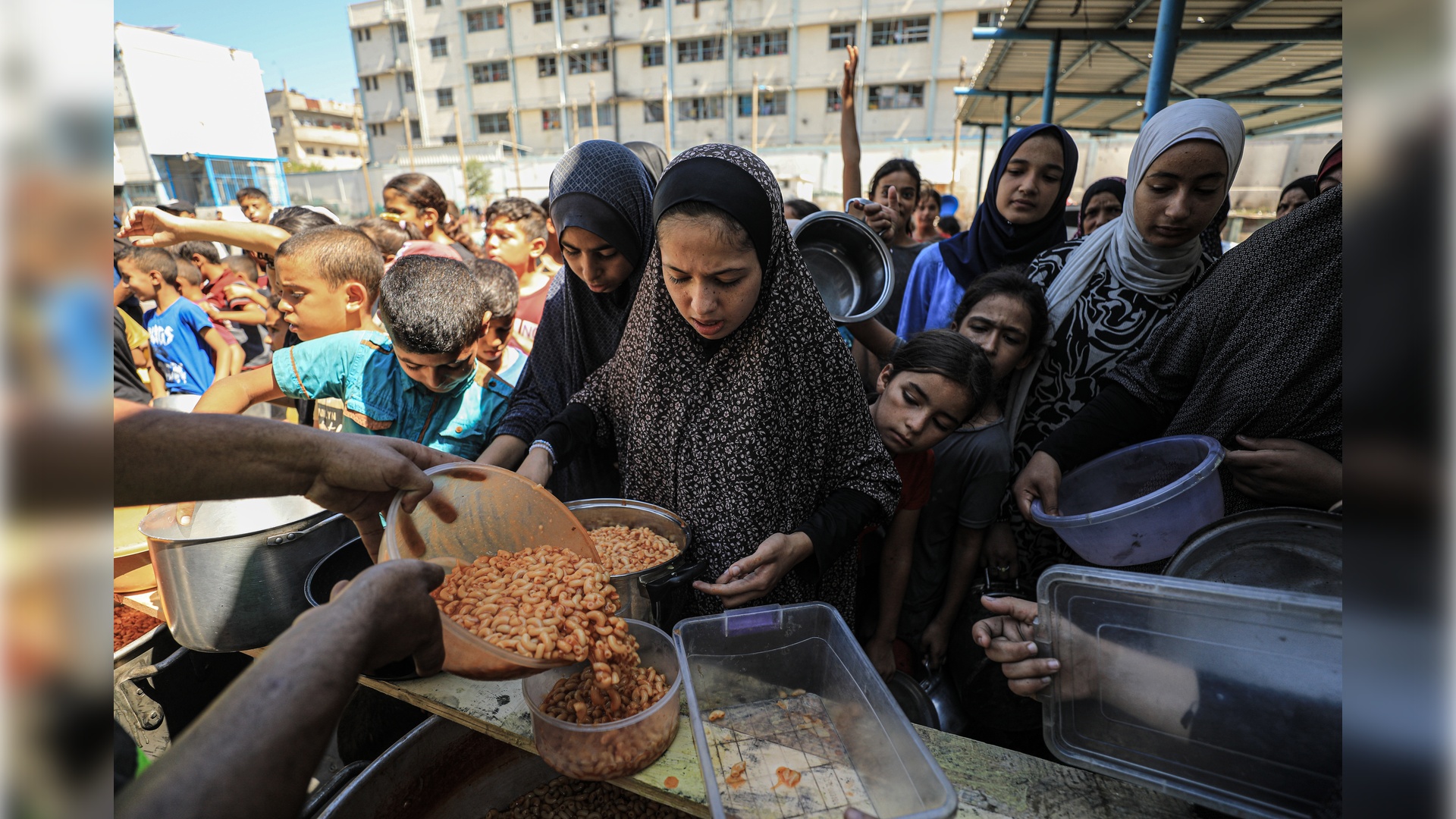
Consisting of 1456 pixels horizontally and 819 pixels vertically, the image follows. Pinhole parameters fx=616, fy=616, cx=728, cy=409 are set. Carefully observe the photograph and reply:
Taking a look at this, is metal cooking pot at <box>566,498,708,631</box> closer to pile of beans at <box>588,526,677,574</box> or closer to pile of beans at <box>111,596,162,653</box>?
pile of beans at <box>588,526,677,574</box>

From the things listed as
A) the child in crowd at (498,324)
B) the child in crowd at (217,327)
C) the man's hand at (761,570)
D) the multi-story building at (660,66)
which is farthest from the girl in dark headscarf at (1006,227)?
the multi-story building at (660,66)

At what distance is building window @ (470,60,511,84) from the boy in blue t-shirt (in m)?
33.8

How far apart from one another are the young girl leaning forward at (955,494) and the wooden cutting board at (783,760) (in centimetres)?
79

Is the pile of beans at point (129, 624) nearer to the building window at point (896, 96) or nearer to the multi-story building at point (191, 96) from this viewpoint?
the multi-story building at point (191, 96)

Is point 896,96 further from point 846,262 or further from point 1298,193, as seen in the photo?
point 846,262

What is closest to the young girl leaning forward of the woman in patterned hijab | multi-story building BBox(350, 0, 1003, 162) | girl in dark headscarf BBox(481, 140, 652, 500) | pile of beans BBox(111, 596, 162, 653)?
the woman in patterned hijab

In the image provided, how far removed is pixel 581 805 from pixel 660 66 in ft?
116

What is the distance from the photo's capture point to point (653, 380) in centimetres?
193

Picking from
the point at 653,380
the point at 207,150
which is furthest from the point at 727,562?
the point at 207,150

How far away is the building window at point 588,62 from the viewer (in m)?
31.8

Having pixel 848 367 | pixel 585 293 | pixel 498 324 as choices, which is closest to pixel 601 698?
pixel 848 367

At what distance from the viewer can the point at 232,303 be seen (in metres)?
5.64
